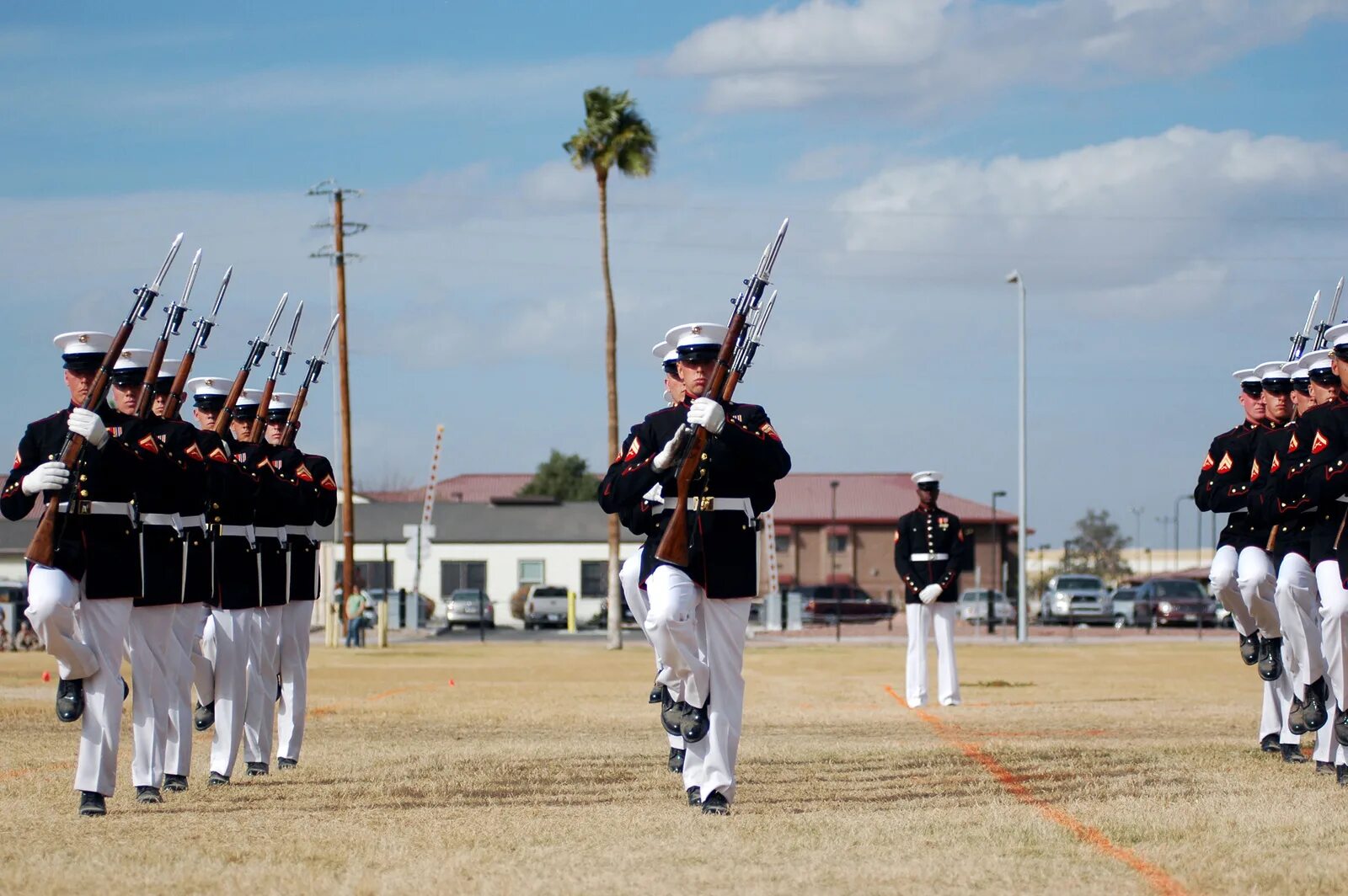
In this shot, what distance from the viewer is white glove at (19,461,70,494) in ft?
28.1

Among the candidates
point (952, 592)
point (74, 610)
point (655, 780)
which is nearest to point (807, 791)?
point (655, 780)

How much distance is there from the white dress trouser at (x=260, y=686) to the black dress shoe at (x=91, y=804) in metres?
2.12

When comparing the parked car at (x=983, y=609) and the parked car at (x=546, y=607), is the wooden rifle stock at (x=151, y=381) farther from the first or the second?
the parked car at (x=983, y=609)

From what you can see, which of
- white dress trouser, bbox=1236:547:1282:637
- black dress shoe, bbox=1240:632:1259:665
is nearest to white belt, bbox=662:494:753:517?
white dress trouser, bbox=1236:547:1282:637

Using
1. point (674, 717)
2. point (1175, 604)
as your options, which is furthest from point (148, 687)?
point (1175, 604)

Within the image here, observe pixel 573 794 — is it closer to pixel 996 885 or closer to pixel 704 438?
pixel 704 438

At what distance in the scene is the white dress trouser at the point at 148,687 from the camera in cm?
931

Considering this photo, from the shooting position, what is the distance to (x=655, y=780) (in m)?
10.0

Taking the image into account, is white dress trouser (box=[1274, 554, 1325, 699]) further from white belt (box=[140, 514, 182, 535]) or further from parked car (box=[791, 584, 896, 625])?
parked car (box=[791, 584, 896, 625])

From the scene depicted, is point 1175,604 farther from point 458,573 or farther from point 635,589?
point 635,589

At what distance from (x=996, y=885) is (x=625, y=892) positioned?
1277mm

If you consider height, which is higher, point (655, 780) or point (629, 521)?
point (629, 521)

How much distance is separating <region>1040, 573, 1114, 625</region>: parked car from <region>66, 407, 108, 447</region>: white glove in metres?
49.6

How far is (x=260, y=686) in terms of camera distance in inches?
438
